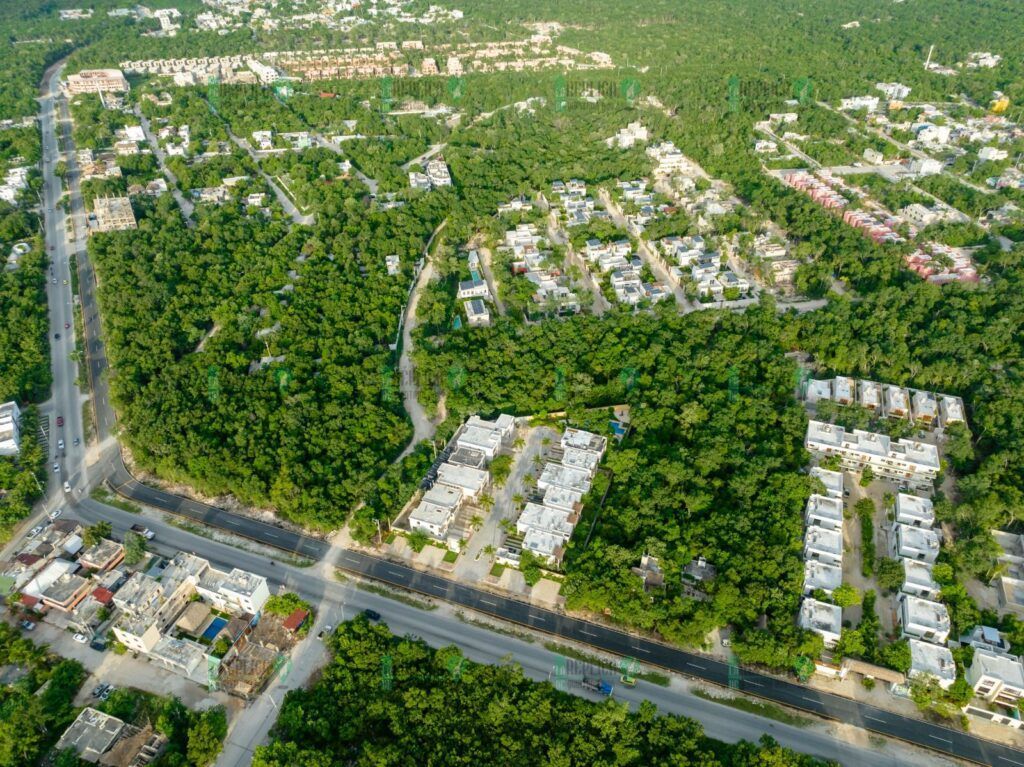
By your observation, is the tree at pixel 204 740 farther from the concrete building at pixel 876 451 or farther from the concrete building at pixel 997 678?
the concrete building at pixel 876 451

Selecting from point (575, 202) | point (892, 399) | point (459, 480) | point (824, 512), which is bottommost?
point (459, 480)

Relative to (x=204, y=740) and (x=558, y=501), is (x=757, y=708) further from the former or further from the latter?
(x=204, y=740)

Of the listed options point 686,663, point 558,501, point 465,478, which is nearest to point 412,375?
point 465,478

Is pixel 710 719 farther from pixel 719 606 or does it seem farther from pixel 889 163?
pixel 889 163

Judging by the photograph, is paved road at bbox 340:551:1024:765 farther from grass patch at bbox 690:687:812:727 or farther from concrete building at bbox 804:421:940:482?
concrete building at bbox 804:421:940:482

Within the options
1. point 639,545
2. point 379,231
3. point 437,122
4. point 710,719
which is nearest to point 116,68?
point 437,122
